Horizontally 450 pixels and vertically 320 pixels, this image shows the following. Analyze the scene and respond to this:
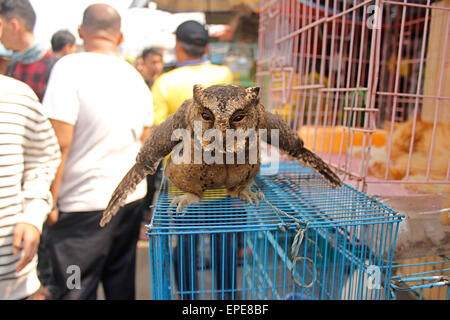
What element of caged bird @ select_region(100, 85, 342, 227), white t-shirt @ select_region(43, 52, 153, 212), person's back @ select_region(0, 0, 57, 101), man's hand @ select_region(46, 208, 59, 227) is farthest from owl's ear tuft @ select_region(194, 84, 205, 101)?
person's back @ select_region(0, 0, 57, 101)

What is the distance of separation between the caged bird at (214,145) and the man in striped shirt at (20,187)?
1.19 feet

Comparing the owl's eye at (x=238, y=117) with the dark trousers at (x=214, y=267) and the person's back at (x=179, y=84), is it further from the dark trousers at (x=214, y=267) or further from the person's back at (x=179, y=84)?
the person's back at (x=179, y=84)

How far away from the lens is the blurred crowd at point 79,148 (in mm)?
1114

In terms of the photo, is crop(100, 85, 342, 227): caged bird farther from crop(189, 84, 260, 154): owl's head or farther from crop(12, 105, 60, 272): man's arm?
crop(12, 105, 60, 272): man's arm

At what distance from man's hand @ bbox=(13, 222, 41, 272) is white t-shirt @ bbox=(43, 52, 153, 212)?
38 cm

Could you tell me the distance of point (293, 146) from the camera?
1.17 m

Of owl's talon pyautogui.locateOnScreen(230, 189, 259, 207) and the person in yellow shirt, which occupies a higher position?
the person in yellow shirt

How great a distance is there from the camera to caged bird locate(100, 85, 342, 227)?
0.90 meters

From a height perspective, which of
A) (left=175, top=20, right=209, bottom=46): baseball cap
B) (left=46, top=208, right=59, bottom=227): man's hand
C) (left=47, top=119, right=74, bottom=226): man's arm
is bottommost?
(left=46, top=208, right=59, bottom=227): man's hand

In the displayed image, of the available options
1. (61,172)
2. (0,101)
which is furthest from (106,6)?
(61,172)

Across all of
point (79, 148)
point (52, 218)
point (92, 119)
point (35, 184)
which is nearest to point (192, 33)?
point (92, 119)

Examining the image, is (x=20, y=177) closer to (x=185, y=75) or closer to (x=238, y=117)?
(x=238, y=117)

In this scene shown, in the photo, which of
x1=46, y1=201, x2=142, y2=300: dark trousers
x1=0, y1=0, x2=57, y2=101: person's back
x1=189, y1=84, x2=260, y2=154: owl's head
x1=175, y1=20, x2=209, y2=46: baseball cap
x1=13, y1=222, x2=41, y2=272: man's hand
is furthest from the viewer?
x1=175, y1=20, x2=209, y2=46: baseball cap

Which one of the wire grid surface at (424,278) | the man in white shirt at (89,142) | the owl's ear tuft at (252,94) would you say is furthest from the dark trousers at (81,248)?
the wire grid surface at (424,278)
